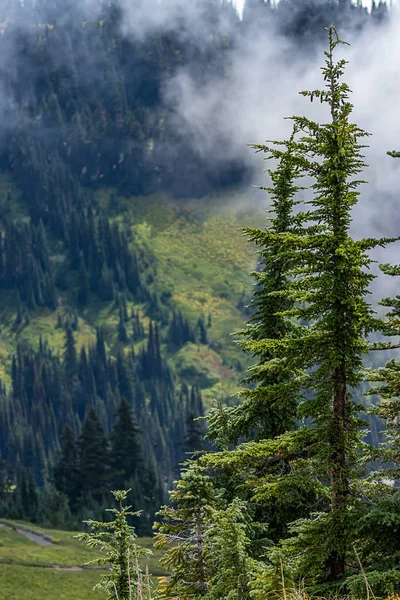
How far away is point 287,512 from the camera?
27.0 metres

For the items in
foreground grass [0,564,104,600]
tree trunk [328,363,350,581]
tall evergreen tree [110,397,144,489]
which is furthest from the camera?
tall evergreen tree [110,397,144,489]

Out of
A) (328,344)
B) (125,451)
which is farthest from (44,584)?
(328,344)

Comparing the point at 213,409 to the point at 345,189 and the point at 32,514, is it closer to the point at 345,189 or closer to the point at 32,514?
the point at 345,189

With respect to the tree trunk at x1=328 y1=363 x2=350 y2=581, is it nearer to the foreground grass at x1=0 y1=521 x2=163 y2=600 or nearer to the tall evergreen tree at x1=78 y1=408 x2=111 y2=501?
the foreground grass at x1=0 y1=521 x2=163 y2=600

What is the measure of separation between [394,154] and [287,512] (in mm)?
14092

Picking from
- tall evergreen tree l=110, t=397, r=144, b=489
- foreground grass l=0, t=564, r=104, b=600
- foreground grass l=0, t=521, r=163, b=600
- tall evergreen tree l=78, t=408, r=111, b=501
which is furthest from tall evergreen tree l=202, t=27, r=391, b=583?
tall evergreen tree l=110, t=397, r=144, b=489

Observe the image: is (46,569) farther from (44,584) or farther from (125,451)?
(125,451)

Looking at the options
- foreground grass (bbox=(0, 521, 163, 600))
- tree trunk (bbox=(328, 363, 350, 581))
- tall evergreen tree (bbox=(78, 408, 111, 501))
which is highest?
tree trunk (bbox=(328, 363, 350, 581))

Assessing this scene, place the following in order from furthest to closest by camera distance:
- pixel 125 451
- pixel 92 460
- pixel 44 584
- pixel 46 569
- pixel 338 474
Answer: pixel 125 451
pixel 92 460
pixel 46 569
pixel 44 584
pixel 338 474

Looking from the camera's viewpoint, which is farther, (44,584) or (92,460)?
(92,460)

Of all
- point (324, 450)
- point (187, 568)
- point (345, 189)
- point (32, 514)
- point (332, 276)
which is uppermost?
point (345, 189)

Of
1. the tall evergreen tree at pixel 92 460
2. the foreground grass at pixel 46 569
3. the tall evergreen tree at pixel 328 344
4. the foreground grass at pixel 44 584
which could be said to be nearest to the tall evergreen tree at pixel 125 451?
the tall evergreen tree at pixel 92 460

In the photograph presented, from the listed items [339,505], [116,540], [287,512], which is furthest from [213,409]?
[339,505]

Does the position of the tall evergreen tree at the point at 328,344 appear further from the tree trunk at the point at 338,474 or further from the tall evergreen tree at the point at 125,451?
the tall evergreen tree at the point at 125,451
